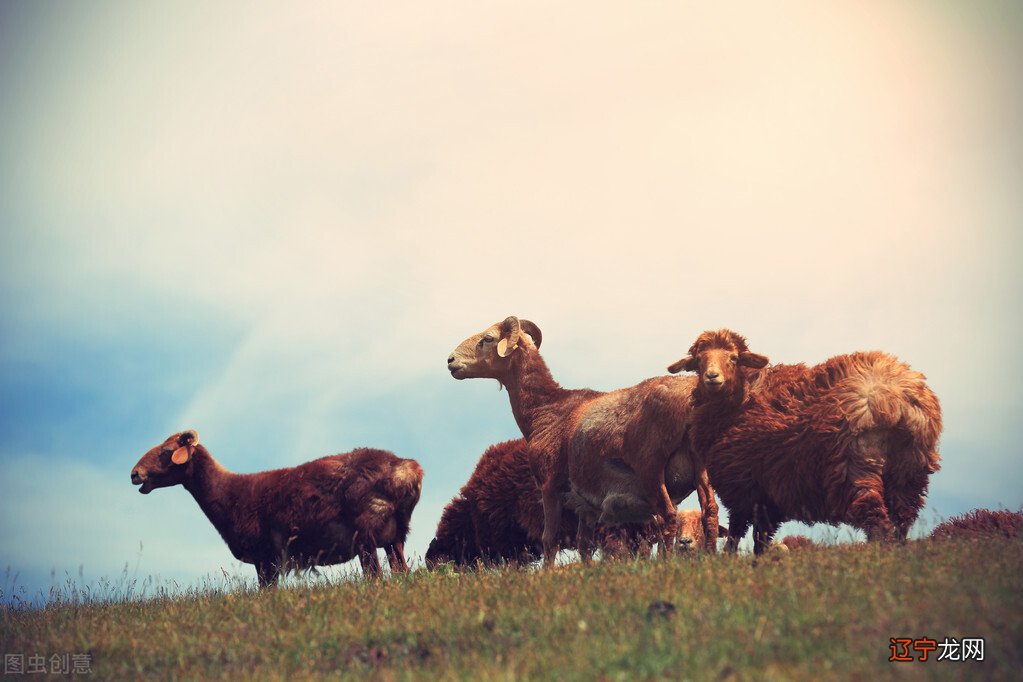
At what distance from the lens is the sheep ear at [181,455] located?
A: 18.0 m

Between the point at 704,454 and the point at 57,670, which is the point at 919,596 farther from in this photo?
the point at 57,670

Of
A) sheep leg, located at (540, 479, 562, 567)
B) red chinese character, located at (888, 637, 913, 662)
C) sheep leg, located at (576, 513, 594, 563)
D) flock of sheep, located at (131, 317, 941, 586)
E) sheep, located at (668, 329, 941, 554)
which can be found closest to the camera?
red chinese character, located at (888, 637, 913, 662)

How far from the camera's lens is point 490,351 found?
52.6 feet

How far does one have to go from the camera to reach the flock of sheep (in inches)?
499

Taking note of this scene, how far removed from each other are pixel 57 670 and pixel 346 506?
22.4 ft

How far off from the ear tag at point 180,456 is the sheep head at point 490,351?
529cm

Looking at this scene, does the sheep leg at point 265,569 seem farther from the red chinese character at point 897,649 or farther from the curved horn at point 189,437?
the red chinese character at point 897,649

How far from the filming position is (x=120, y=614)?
41.7ft

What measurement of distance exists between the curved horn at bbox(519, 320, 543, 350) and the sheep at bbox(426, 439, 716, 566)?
2.05m

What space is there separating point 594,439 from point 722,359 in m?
2.08

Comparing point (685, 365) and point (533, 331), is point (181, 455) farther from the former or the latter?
point (685, 365)

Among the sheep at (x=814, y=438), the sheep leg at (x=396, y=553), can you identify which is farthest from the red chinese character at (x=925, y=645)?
the sheep leg at (x=396, y=553)

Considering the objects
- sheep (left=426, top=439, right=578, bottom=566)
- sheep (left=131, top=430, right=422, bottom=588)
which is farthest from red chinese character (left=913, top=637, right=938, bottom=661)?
sheep (left=131, top=430, right=422, bottom=588)

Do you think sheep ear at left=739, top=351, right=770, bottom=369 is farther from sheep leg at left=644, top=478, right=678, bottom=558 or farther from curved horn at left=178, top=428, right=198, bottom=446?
curved horn at left=178, top=428, right=198, bottom=446
